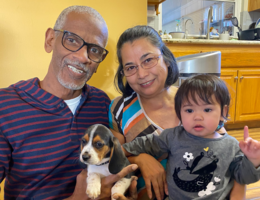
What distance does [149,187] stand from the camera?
100 cm

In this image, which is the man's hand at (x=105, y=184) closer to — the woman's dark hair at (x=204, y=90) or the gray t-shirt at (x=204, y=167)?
the gray t-shirt at (x=204, y=167)

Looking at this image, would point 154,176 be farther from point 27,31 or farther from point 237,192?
point 27,31

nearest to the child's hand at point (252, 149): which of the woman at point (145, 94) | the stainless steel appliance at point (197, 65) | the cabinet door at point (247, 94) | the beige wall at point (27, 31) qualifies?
the woman at point (145, 94)

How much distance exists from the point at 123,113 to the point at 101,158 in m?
0.40

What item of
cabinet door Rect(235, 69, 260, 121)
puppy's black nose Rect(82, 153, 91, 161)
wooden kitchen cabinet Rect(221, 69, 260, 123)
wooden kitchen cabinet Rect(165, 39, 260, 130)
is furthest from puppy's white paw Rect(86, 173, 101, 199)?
cabinet door Rect(235, 69, 260, 121)

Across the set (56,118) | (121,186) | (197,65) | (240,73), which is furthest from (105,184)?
(240,73)

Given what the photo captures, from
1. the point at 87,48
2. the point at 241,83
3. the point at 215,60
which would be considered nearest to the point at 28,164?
the point at 87,48

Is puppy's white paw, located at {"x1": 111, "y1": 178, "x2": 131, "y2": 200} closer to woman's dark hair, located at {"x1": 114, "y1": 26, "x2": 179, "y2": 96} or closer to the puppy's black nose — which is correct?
the puppy's black nose

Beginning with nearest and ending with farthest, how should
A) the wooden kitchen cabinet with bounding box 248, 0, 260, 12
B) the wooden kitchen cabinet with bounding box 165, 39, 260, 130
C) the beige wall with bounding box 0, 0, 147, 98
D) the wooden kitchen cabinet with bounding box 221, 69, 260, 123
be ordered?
1. the beige wall with bounding box 0, 0, 147, 98
2. the wooden kitchen cabinet with bounding box 165, 39, 260, 130
3. the wooden kitchen cabinet with bounding box 221, 69, 260, 123
4. the wooden kitchen cabinet with bounding box 248, 0, 260, 12

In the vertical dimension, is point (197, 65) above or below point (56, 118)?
above

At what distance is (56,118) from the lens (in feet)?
3.52

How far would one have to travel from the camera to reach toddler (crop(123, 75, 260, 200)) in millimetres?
914

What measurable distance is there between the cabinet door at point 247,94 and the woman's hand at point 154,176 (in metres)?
2.57

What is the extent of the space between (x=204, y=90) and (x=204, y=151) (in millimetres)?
310
